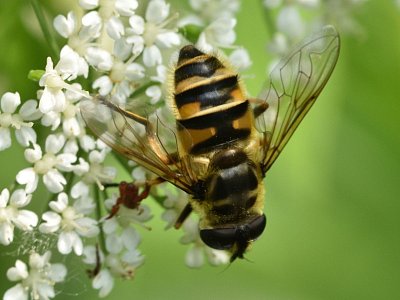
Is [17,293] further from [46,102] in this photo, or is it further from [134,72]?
[134,72]

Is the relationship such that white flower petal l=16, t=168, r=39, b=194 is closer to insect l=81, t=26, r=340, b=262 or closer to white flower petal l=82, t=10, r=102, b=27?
insect l=81, t=26, r=340, b=262

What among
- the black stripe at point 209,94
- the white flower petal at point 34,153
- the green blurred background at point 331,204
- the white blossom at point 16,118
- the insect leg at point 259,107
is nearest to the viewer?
the black stripe at point 209,94

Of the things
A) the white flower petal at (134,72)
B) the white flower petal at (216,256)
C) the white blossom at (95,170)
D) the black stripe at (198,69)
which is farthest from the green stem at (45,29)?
the white flower petal at (216,256)

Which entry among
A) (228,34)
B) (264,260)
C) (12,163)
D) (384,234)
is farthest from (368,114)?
(12,163)

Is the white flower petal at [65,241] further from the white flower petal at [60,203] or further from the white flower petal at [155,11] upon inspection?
the white flower petal at [155,11]

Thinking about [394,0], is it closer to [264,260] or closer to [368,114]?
[368,114]

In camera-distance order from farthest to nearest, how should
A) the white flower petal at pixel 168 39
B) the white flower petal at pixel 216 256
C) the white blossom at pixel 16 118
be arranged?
the white flower petal at pixel 216 256 → the white flower petal at pixel 168 39 → the white blossom at pixel 16 118

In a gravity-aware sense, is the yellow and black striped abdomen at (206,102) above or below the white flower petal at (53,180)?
above

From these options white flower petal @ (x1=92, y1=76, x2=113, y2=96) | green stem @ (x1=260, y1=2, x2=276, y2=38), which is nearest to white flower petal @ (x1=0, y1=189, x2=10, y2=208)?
white flower petal @ (x1=92, y1=76, x2=113, y2=96)
